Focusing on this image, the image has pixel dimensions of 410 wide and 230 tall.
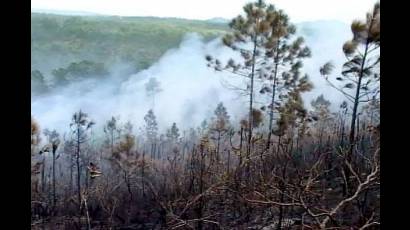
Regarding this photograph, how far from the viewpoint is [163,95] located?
32938 mm

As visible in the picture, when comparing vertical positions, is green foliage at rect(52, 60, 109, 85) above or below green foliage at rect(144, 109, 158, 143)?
above

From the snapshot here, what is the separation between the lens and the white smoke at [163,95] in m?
29.1

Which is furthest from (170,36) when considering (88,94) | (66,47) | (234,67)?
(234,67)

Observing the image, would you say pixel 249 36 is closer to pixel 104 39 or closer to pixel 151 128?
pixel 151 128

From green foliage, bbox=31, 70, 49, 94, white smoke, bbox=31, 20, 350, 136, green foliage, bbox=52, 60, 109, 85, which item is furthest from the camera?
green foliage, bbox=52, 60, 109, 85

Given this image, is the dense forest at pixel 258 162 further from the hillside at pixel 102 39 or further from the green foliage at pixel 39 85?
the hillside at pixel 102 39

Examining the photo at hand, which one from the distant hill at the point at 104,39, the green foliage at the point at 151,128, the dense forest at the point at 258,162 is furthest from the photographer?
the distant hill at the point at 104,39

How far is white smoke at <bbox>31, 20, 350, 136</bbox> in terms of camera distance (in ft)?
95.4

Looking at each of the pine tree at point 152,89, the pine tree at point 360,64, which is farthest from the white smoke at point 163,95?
the pine tree at point 360,64

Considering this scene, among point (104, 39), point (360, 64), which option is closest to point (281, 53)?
point (360, 64)

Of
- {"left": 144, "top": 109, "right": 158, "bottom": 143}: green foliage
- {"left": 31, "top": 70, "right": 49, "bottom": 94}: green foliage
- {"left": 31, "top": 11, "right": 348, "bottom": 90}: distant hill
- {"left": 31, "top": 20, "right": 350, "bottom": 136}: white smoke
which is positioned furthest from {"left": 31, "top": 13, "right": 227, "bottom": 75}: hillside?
{"left": 144, "top": 109, "right": 158, "bottom": 143}: green foliage

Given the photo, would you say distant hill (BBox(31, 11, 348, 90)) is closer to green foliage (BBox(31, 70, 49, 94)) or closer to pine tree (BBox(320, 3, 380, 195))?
green foliage (BBox(31, 70, 49, 94))

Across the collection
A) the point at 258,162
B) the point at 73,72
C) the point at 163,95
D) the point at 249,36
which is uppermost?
the point at 249,36
